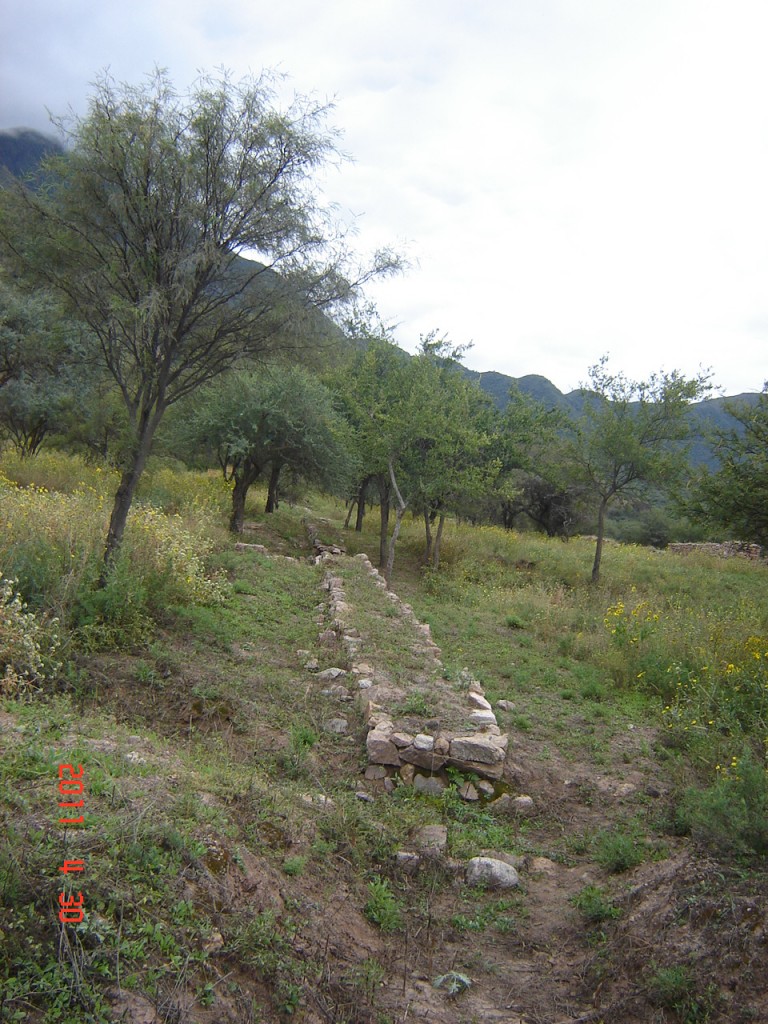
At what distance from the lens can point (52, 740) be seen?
145 inches

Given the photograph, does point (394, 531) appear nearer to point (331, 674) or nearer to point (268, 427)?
point (268, 427)

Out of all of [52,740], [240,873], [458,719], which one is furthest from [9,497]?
[240,873]

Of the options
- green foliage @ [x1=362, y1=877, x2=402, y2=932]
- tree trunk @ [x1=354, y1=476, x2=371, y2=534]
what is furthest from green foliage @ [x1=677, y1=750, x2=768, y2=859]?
tree trunk @ [x1=354, y1=476, x2=371, y2=534]

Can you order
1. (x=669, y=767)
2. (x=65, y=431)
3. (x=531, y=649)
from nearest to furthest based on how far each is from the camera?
(x=669, y=767) < (x=531, y=649) < (x=65, y=431)

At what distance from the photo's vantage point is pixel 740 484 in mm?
12789

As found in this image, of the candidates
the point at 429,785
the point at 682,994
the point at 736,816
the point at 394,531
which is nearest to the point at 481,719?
the point at 429,785

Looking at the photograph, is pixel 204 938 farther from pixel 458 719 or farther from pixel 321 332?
pixel 321 332

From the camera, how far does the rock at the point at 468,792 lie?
5.34 meters

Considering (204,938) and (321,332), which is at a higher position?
(321,332)

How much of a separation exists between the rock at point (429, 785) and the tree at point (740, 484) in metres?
10.2

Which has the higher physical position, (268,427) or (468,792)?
(268,427)

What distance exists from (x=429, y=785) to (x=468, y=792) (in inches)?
13.4

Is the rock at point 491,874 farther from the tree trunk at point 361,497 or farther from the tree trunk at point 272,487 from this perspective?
the tree trunk at point 361,497

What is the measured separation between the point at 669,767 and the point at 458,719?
2.00 metres
